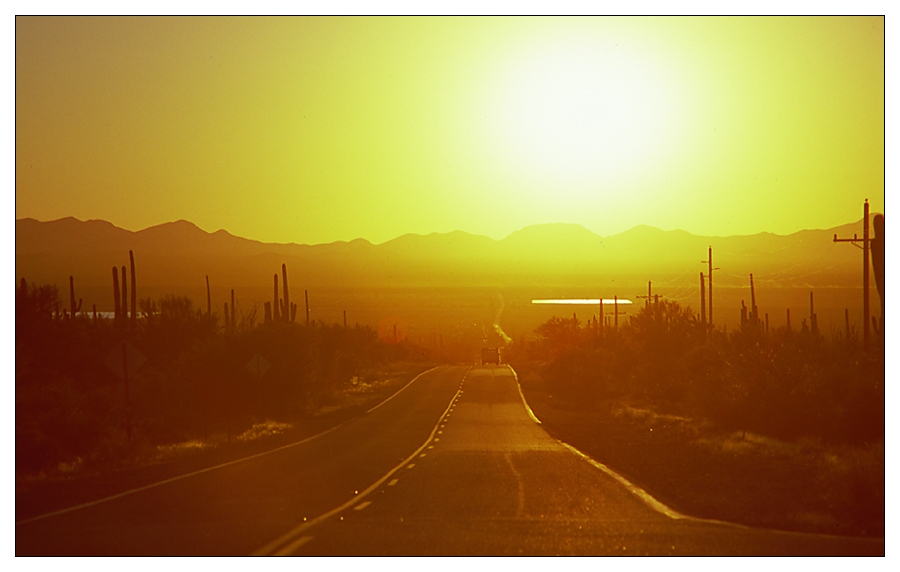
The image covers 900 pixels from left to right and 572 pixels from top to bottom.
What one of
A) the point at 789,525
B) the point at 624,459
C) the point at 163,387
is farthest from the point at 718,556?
the point at 163,387

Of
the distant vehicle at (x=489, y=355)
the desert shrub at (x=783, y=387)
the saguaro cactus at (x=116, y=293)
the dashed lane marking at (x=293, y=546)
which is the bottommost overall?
the distant vehicle at (x=489, y=355)

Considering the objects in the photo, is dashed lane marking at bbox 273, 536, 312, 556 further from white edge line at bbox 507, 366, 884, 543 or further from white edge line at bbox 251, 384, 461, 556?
white edge line at bbox 507, 366, 884, 543

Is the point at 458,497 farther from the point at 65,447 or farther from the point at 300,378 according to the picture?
the point at 300,378

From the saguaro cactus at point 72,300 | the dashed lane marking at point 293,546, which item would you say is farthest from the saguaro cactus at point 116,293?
the dashed lane marking at point 293,546

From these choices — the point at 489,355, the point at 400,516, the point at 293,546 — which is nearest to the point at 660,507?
the point at 400,516

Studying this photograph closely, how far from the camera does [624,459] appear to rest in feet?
77.9

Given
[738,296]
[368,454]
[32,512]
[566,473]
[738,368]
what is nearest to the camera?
[32,512]

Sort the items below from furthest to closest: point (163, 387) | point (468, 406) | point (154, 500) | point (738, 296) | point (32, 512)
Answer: point (738, 296)
point (468, 406)
point (163, 387)
point (154, 500)
point (32, 512)

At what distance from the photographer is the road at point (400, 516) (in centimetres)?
991

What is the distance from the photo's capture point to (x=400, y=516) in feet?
42.1

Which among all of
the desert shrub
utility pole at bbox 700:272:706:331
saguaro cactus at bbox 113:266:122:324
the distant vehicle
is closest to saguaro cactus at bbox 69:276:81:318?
saguaro cactus at bbox 113:266:122:324

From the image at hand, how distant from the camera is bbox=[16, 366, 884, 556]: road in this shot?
9.91m

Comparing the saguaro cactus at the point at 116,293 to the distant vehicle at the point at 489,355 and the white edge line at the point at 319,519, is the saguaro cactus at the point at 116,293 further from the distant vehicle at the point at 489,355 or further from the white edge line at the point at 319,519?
the distant vehicle at the point at 489,355

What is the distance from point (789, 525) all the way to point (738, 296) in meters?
76.4
